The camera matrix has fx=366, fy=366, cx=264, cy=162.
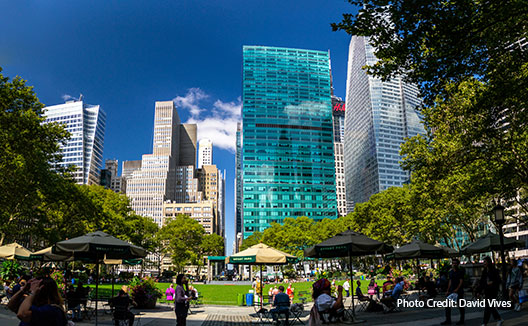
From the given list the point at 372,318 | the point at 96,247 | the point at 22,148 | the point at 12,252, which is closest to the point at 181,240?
the point at 22,148

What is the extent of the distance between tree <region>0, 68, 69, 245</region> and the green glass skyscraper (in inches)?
4376

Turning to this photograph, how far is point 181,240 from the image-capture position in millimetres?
77688

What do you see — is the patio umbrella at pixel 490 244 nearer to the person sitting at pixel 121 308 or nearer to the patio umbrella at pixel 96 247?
the patio umbrella at pixel 96 247

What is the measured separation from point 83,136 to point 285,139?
322 ft

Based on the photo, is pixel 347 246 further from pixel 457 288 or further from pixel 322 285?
pixel 322 285

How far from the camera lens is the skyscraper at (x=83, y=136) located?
6757 inches

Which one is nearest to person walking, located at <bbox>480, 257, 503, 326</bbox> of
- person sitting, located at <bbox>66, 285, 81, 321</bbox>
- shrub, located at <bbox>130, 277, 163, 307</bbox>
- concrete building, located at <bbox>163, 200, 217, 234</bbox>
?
person sitting, located at <bbox>66, 285, 81, 321</bbox>

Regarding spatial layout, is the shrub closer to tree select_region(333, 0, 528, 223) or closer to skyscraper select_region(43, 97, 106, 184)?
tree select_region(333, 0, 528, 223)

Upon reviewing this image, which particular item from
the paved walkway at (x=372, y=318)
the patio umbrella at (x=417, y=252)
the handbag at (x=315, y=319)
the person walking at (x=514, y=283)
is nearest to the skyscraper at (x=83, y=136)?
the paved walkway at (x=372, y=318)

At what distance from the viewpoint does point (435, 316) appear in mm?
13344

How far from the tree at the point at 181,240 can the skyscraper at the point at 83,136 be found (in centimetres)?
10969

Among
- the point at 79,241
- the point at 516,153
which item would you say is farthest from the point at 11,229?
the point at 516,153

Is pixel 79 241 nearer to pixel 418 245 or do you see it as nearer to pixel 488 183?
pixel 418 245

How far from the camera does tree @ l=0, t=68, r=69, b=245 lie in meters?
22.9
